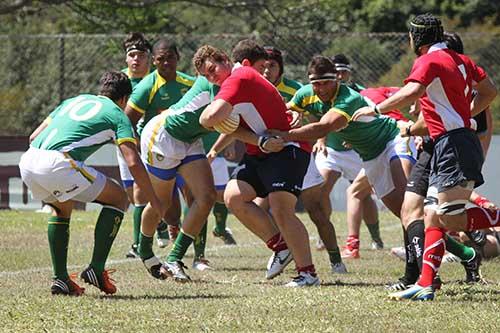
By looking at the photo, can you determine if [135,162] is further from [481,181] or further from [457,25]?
[457,25]

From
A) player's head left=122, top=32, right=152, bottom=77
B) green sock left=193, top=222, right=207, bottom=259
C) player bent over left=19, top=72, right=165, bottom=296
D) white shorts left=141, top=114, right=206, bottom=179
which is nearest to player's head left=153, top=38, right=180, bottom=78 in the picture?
player's head left=122, top=32, right=152, bottom=77

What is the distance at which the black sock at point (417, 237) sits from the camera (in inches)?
353

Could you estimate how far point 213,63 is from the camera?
9797 millimetres

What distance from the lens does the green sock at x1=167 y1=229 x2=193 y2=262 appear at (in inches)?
406

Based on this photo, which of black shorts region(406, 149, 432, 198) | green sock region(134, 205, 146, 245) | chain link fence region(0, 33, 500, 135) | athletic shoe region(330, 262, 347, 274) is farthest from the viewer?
chain link fence region(0, 33, 500, 135)

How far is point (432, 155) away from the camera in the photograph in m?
8.53

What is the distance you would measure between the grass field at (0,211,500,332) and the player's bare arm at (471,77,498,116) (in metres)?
1.34

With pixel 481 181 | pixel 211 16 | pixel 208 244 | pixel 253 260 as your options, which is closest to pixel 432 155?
pixel 481 181

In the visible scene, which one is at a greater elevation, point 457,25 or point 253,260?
point 253,260

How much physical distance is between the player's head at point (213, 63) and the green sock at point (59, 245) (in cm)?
175

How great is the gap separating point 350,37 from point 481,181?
1071 centimetres

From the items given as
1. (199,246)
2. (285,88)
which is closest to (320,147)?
(285,88)

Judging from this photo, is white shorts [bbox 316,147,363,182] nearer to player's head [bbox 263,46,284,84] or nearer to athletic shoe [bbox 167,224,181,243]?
athletic shoe [bbox 167,224,181,243]

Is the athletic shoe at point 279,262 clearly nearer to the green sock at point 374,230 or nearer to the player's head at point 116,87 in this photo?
the player's head at point 116,87
